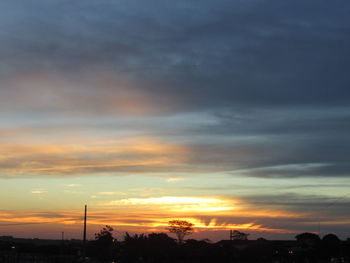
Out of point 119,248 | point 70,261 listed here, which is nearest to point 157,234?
point 119,248

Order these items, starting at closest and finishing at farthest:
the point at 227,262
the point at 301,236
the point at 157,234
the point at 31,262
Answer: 1. the point at 31,262
2. the point at 227,262
3. the point at 157,234
4. the point at 301,236

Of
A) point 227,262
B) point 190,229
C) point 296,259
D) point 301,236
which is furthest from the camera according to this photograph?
point 301,236

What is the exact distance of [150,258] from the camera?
10738 cm

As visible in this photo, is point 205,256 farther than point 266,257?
No

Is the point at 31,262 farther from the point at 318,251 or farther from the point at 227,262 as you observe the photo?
the point at 318,251

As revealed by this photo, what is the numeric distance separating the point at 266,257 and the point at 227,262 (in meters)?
22.2

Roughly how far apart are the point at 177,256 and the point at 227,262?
391 inches

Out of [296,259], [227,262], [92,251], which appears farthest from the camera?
[92,251]

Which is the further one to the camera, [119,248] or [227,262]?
[119,248]

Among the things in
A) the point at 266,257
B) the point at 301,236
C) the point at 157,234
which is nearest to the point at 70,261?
the point at 157,234

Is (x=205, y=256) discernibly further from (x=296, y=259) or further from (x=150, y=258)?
(x=296, y=259)

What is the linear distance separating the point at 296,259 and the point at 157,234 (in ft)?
114

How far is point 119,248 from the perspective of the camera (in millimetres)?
123750

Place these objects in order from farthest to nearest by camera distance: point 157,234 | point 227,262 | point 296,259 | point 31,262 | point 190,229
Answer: point 190,229 → point 296,259 → point 157,234 → point 227,262 → point 31,262
